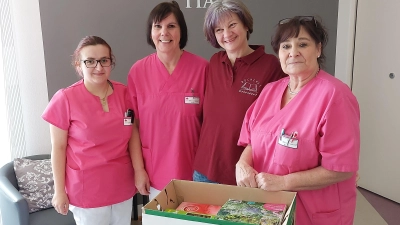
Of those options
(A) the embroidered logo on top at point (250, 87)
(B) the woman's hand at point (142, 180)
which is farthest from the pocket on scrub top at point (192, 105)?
(B) the woman's hand at point (142, 180)

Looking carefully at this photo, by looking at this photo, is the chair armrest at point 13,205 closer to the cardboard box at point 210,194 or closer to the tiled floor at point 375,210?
the tiled floor at point 375,210

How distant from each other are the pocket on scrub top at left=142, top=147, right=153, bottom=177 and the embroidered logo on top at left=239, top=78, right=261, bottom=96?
57cm

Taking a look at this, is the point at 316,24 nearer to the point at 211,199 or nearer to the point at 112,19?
the point at 211,199

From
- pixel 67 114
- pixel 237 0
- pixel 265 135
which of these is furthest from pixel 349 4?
pixel 67 114

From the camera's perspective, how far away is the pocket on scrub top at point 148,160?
1818 mm

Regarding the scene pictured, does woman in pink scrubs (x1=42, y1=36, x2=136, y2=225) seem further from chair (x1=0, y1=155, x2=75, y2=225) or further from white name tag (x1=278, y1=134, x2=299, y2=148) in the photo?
white name tag (x1=278, y1=134, x2=299, y2=148)

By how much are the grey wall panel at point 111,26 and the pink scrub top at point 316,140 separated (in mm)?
1533

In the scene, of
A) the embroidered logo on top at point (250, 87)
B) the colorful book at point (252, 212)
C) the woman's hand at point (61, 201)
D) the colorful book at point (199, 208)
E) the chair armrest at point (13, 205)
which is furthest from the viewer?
the chair armrest at point (13, 205)

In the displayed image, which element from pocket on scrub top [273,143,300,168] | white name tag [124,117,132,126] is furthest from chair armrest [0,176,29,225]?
pocket on scrub top [273,143,300,168]

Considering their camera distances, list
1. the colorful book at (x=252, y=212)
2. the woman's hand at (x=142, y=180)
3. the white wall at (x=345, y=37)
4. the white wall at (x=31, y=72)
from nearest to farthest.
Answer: the colorful book at (x=252, y=212) < the woman's hand at (x=142, y=180) < the white wall at (x=31, y=72) < the white wall at (x=345, y=37)

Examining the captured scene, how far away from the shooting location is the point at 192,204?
46.8 inches

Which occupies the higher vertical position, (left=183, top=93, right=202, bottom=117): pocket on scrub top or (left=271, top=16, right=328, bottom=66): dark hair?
(left=271, top=16, right=328, bottom=66): dark hair

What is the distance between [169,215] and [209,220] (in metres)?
0.11

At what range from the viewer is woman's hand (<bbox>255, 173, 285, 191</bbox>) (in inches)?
47.3
